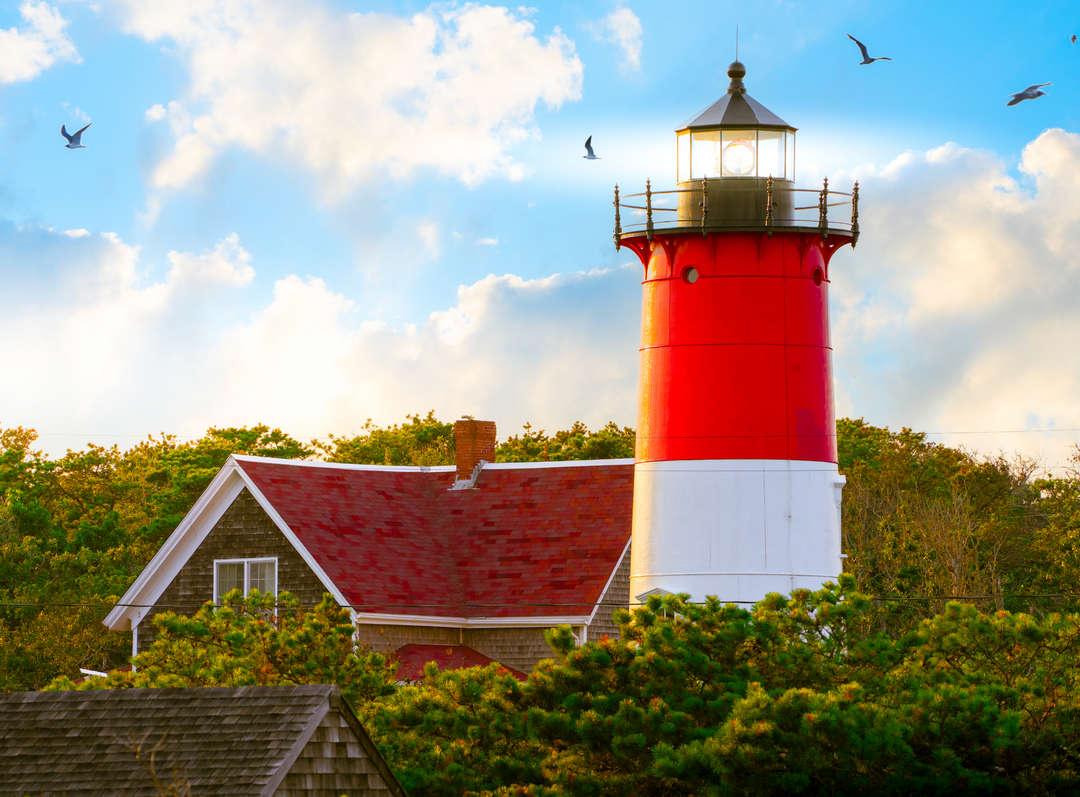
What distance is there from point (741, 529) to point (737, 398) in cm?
200

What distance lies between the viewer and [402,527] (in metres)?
33.0

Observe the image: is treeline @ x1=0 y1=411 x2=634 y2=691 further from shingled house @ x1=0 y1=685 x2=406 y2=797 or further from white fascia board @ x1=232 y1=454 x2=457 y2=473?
shingled house @ x1=0 y1=685 x2=406 y2=797

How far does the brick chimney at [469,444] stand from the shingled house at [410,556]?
47.8 inches

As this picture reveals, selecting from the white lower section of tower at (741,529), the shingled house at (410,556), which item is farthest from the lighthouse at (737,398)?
the shingled house at (410,556)

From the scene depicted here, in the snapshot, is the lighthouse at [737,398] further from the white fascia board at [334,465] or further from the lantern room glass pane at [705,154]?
the white fascia board at [334,465]

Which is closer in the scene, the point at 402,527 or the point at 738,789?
the point at 738,789

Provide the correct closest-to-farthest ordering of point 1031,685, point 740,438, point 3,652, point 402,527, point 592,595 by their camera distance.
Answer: point 1031,685 < point 740,438 < point 592,595 < point 402,527 < point 3,652

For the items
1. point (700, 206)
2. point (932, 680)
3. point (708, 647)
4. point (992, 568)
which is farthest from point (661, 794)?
point (992, 568)

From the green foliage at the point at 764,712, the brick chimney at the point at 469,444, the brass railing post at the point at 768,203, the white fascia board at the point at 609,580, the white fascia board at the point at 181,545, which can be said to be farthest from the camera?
the brick chimney at the point at 469,444

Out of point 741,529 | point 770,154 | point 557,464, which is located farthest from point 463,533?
point 770,154

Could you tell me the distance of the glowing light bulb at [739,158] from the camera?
27.7 meters

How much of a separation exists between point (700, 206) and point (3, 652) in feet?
67.6

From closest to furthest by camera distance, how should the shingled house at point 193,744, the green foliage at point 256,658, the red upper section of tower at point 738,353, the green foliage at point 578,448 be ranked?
the shingled house at point 193,744 < the green foliage at point 256,658 < the red upper section of tower at point 738,353 < the green foliage at point 578,448

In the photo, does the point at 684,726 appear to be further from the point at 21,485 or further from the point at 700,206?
the point at 21,485
